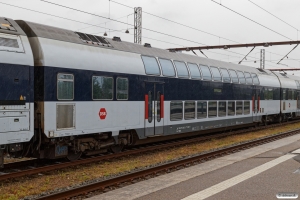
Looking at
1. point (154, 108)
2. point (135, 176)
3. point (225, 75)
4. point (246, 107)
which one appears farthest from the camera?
point (246, 107)

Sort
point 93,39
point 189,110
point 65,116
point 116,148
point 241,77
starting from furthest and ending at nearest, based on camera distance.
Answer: point 241,77
point 189,110
point 116,148
point 93,39
point 65,116

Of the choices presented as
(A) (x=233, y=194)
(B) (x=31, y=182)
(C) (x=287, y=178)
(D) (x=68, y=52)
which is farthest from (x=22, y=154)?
(C) (x=287, y=178)

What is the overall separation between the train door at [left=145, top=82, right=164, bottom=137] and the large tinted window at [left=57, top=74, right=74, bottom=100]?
3.81m

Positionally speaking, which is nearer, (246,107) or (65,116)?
(65,116)

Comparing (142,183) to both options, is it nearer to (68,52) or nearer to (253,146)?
(68,52)

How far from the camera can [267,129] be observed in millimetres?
25312

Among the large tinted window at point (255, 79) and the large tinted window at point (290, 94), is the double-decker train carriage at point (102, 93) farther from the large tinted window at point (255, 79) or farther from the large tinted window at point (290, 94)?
the large tinted window at point (290, 94)

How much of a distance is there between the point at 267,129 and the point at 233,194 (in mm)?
18597

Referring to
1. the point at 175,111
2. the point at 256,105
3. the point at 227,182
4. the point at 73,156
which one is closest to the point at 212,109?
the point at 175,111

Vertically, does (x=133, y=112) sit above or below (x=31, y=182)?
above

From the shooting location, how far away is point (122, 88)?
1295 cm

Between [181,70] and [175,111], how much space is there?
1843 mm

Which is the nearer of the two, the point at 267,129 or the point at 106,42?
the point at 106,42

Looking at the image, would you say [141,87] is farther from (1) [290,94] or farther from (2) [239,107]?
(1) [290,94]
